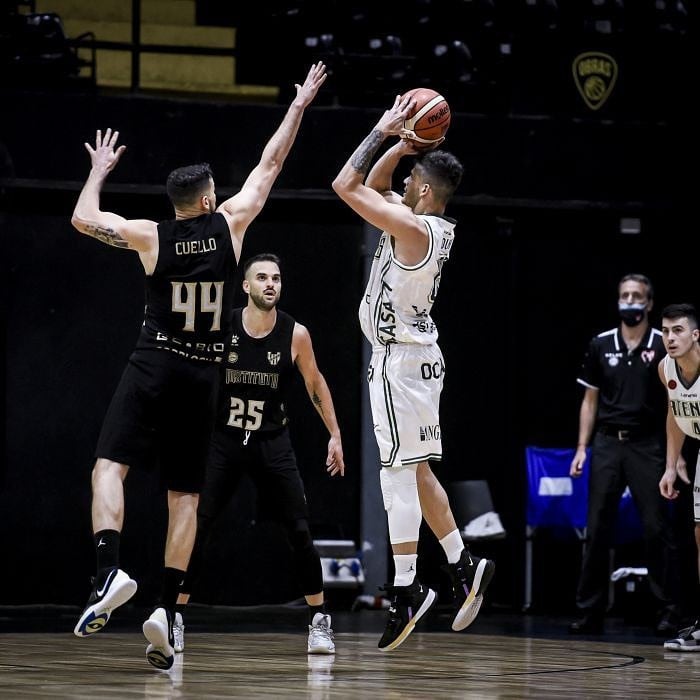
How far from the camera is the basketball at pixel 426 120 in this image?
604cm

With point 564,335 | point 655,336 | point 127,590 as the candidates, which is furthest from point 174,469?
point 564,335

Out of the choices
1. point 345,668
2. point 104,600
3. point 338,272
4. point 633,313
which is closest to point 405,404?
point 345,668

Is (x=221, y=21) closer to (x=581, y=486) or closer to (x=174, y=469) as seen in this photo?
(x=581, y=486)

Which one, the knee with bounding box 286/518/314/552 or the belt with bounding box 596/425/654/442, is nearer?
the knee with bounding box 286/518/314/552

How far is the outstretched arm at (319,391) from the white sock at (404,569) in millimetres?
993

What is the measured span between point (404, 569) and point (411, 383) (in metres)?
0.80

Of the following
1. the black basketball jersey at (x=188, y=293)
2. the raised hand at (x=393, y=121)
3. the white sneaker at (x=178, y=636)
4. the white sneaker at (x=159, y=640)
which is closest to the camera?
the white sneaker at (x=159, y=640)

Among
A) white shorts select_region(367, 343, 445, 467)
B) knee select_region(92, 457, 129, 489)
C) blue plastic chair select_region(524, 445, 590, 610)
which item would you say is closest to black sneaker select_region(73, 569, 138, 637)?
knee select_region(92, 457, 129, 489)

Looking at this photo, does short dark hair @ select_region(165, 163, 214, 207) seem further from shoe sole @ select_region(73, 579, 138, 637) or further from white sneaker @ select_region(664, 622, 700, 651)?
white sneaker @ select_region(664, 622, 700, 651)

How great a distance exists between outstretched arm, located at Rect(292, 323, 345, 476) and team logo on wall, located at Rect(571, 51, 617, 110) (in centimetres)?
392

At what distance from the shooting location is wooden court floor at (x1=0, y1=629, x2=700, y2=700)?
4.85 meters

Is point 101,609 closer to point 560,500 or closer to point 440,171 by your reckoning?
point 440,171

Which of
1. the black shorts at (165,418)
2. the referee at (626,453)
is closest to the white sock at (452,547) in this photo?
the black shorts at (165,418)

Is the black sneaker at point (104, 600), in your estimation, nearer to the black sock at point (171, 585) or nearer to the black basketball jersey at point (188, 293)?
the black sock at point (171, 585)
